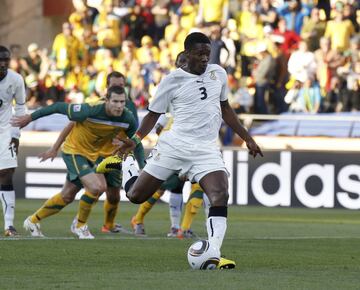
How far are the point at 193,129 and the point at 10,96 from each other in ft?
15.6

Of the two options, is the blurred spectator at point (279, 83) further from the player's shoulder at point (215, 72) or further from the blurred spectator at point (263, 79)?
the player's shoulder at point (215, 72)

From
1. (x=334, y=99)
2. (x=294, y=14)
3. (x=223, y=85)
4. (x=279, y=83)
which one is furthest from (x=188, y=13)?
(x=223, y=85)

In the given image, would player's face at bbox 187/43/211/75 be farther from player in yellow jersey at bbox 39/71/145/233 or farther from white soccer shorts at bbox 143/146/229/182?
player in yellow jersey at bbox 39/71/145/233

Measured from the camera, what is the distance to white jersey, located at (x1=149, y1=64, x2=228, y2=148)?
11.6 m

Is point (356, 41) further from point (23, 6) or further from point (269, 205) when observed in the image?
point (23, 6)

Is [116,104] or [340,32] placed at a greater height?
[340,32]

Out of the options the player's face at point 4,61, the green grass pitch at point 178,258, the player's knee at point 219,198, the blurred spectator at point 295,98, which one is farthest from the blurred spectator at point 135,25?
the player's knee at point 219,198

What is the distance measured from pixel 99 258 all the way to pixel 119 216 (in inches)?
345

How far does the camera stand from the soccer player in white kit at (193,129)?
37.5 feet

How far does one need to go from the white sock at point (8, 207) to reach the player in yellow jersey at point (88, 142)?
0.75 ft

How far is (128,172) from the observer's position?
12.6m

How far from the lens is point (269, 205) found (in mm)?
23844

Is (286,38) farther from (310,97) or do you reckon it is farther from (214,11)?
(310,97)

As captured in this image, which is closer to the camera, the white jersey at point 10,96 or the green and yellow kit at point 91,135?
the green and yellow kit at point 91,135
